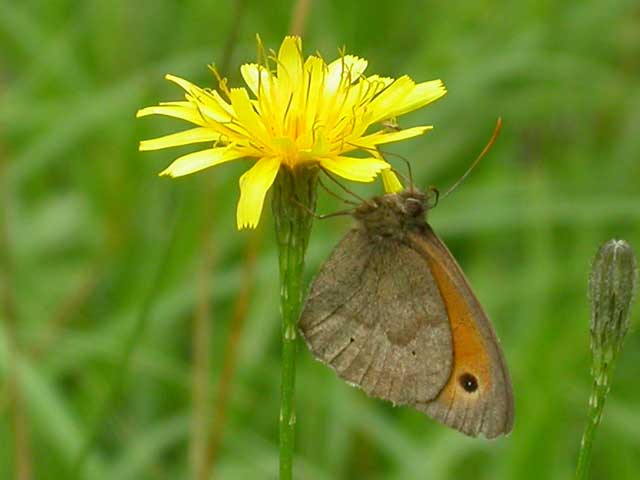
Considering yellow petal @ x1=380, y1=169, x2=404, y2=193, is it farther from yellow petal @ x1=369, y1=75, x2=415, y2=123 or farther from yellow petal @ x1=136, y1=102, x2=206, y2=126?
yellow petal @ x1=136, y1=102, x2=206, y2=126

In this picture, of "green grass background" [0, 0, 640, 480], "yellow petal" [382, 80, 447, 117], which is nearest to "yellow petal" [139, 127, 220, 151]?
"yellow petal" [382, 80, 447, 117]

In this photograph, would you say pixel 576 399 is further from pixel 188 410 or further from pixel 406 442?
pixel 188 410

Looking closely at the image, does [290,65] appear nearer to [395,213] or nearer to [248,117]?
[248,117]

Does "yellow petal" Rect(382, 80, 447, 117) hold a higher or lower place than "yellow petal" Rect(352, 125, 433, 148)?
higher

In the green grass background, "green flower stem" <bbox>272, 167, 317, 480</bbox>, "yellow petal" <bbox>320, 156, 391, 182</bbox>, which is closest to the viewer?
"yellow petal" <bbox>320, 156, 391, 182</bbox>

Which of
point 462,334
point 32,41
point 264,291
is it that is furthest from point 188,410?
point 462,334

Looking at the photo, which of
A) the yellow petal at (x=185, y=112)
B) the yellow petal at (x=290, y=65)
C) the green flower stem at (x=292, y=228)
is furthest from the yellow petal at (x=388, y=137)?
the yellow petal at (x=185, y=112)
